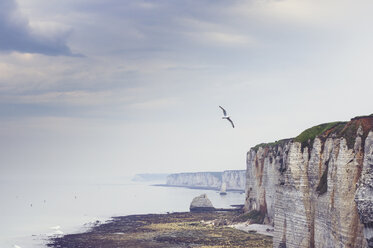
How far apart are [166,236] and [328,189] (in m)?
42.3

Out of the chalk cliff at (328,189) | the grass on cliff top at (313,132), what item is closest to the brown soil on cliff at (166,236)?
the chalk cliff at (328,189)

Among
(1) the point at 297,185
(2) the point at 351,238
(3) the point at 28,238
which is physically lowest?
(3) the point at 28,238

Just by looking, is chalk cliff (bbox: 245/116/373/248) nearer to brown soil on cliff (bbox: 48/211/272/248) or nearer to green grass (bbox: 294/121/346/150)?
green grass (bbox: 294/121/346/150)

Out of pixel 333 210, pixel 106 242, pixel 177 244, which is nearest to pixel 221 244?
pixel 177 244

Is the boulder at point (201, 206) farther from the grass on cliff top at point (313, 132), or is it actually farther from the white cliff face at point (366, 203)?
the white cliff face at point (366, 203)

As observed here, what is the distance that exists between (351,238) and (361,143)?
317 inches

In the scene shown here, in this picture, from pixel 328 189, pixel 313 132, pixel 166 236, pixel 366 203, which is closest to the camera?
pixel 366 203

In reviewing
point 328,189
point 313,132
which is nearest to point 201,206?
point 313,132

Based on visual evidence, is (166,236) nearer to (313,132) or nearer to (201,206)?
(313,132)

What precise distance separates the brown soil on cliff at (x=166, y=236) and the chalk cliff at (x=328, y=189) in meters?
17.9

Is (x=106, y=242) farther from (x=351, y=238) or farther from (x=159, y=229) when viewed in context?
(x=351, y=238)

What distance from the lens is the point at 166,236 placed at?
76.6m

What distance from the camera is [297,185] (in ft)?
154

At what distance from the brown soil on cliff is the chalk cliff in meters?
17.9
